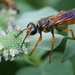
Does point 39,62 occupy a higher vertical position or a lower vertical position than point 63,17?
lower

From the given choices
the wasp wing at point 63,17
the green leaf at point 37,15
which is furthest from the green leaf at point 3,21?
A: the wasp wing at point 63,17

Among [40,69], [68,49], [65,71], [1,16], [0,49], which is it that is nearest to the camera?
[68,49]

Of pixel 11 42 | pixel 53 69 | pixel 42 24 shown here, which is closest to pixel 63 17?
pixel 42 24

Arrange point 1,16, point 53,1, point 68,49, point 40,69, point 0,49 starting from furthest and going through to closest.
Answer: point 53,1
point 1,16
point 40,69
point 0,49
point 68,49

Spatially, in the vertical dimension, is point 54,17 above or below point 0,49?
above

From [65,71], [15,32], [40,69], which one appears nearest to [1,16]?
[15,32]

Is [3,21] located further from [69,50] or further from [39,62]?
[69,50]

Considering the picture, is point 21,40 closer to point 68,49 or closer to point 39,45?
point 39,45

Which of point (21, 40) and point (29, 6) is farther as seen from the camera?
point (29, 6)

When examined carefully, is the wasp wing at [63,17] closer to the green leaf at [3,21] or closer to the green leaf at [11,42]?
the green leaf at [11,42]
